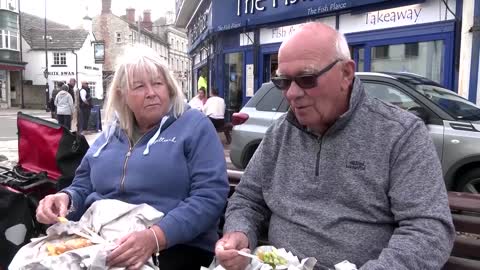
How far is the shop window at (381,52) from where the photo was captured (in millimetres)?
10802

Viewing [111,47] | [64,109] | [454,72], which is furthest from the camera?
[111,47]

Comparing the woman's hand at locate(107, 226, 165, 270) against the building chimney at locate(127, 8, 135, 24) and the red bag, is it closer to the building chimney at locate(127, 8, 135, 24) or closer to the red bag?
the red bag

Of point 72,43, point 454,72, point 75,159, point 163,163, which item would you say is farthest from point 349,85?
point 72,43

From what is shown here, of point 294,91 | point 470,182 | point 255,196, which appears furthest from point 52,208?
point 470,182

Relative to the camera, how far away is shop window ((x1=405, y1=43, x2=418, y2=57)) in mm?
10203

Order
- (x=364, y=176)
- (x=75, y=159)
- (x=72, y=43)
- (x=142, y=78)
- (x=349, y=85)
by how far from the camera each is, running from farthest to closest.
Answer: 1. (x=72, y=43)
2. (x=75, y=159)
3. (x=142, y=78)
4. (x=349, y=85)
5. (x=364, y=176)

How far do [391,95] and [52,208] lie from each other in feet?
14.9

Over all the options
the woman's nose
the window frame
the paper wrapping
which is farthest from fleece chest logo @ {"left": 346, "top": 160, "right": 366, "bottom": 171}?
A: the window frame

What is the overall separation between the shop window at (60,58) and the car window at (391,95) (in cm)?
4316

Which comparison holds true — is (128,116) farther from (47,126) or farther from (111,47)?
(111,47)

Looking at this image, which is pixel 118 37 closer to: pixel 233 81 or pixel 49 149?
pixel 233 81

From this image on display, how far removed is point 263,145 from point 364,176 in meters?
0.50

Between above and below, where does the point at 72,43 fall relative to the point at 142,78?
above

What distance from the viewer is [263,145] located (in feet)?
6.99
